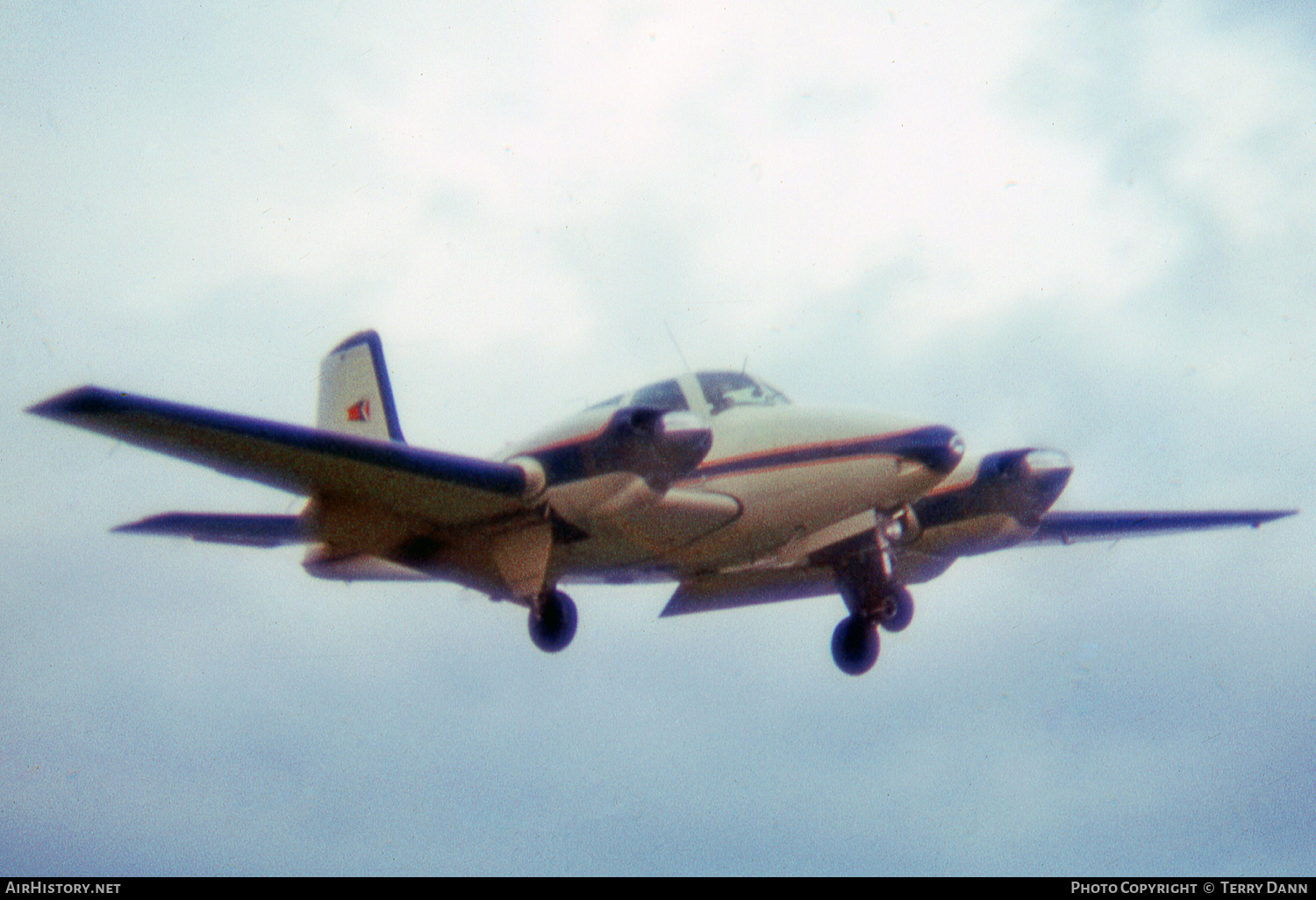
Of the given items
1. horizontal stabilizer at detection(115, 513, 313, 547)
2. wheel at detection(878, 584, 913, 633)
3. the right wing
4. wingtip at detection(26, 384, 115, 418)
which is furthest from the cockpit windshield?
wingtip at detection(26, 384, 115, 418)

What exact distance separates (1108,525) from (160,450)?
15.4 m

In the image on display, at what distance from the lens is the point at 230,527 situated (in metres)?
13.6

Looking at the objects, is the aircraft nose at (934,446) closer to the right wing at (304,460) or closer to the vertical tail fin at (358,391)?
the right wing at (304,460)

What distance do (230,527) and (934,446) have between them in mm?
9468

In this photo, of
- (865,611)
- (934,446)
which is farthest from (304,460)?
(865,611)

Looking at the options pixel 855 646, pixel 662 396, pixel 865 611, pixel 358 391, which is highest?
pixel 358 391

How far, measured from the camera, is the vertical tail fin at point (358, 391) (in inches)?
730

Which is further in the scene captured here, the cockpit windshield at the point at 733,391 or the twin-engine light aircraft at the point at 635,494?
the cockpit windshield at the point at 733,391

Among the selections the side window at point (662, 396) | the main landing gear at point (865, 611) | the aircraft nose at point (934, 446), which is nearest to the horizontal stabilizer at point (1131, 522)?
the main landing gear at point (865, 611)

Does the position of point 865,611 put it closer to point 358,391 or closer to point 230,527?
point 230,527

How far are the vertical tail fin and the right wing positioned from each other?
17.0 ft

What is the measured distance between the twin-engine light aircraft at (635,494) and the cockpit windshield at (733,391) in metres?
0.02
